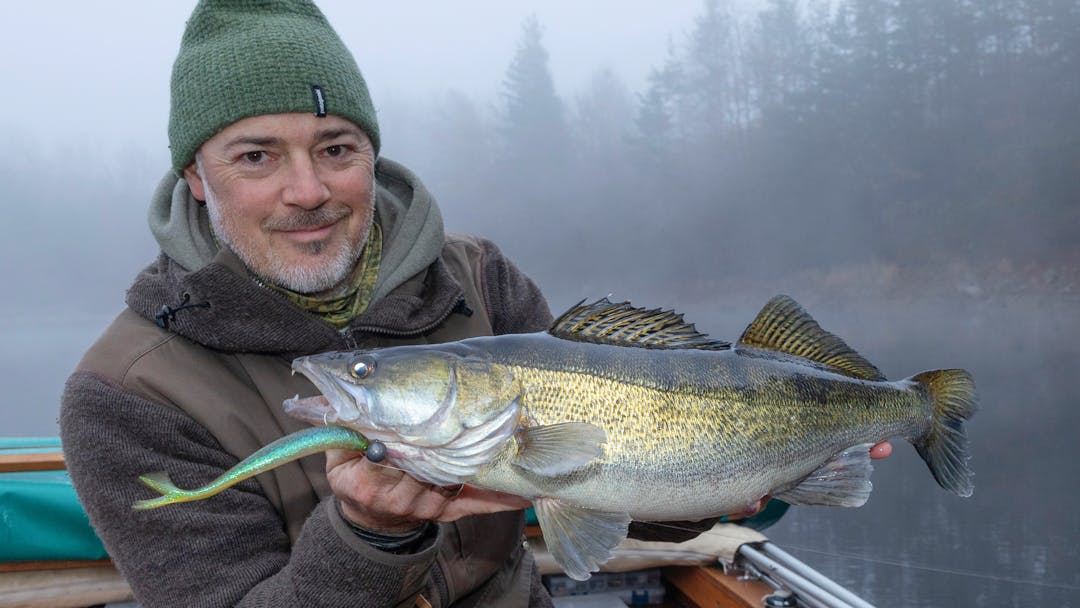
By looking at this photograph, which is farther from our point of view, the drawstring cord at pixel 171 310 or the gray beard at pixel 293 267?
the gray beard at pixel 293 267

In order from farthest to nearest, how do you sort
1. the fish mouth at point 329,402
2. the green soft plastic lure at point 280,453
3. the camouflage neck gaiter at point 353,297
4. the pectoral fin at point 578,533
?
1. the camouflage neck gaiter at point 353,297
2. the pectoral fin at point 578,533
3. the fish mouth at point 329,402
4. the green soft plastic lure at point 280,453

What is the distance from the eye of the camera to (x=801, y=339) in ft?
7.85

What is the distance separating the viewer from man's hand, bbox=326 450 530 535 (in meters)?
1.69

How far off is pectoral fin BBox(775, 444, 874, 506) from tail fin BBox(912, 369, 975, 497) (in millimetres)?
324

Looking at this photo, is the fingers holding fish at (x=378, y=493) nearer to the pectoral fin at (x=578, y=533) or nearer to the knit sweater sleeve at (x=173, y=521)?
the knit sweater sleeve at (x=173, y=521)

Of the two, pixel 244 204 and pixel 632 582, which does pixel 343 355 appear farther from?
pixel 632 582

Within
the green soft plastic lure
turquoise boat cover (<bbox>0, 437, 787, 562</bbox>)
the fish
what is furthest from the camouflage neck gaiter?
turquoise boat cover (<bbox>0, 437, 787, 562</bbox>)

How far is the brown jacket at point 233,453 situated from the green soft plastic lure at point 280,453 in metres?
0.32

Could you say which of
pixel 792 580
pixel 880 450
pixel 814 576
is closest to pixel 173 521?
pixel 880 450

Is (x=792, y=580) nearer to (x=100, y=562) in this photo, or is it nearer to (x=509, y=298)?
(x=509, y=298)

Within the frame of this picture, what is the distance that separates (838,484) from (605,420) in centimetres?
83

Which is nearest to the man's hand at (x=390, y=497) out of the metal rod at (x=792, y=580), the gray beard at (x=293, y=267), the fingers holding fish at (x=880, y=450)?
the gray beard at (x=293, y=267)

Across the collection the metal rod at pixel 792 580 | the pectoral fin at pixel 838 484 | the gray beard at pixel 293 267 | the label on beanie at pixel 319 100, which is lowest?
the metal rod at pixel 792 580

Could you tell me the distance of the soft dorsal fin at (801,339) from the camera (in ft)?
7.70
